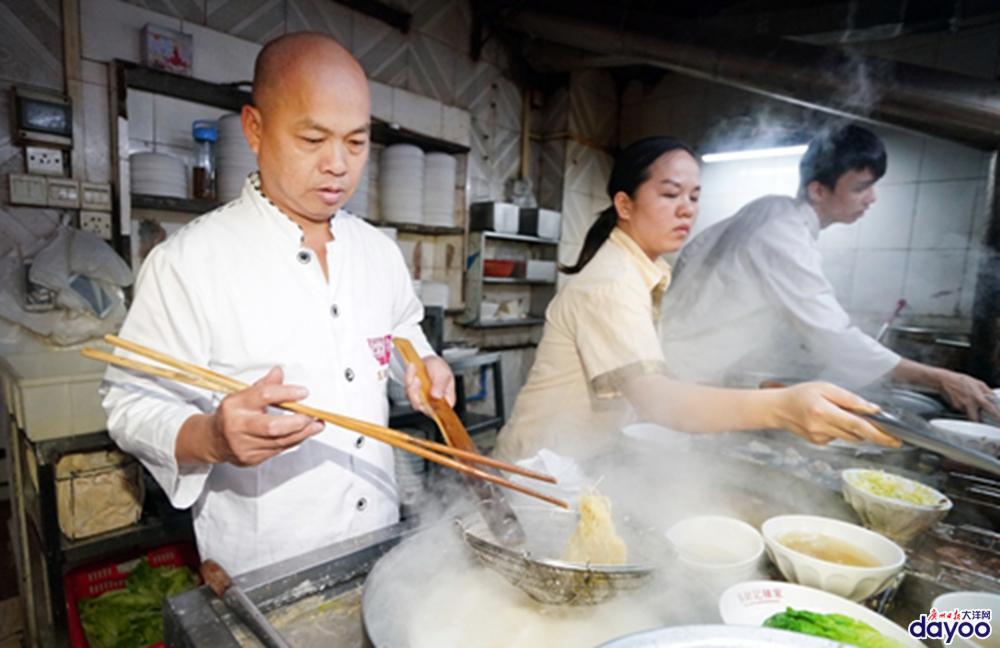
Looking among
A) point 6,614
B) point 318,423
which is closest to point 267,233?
point 318,423

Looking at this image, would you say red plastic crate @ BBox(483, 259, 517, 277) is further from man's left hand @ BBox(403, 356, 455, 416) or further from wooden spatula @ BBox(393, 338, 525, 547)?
wooden spatula @ BBox(393, 338, 525, 547)

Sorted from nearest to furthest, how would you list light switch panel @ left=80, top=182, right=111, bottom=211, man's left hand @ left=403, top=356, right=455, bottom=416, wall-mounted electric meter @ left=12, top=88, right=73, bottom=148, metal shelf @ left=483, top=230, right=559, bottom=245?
1. man's left hand @ left=403, top=356, right=455, bottom=416
2. wall-mounted electric meter @ left=12, top=88, right=73, bottom=148
3. light switch panel @ left=80, top=182, right=111, bottom=211
4. metal shelf @ left=483, top=230, right=559, bottom=245

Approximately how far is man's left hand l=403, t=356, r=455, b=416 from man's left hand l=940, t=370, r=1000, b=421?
2412 millimetres

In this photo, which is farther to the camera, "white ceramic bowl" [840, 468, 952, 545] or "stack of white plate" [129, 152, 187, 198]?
"stack of white plate" [129, 152, 187, 198]

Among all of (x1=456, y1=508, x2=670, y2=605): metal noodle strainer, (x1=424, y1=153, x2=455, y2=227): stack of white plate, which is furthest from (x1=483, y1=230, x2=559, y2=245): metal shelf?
(x1=456, y1=508, x2=670, y2=605): metal noodle strainer

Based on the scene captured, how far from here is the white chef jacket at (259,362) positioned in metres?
1.39

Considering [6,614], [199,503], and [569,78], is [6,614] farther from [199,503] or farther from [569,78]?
[569,78]

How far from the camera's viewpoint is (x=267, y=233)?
1.56 metres

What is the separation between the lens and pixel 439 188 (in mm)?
5223

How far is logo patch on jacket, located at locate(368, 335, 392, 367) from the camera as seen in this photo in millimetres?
1712

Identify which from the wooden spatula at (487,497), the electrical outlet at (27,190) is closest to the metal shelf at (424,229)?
the electrical outlet at (27,190)

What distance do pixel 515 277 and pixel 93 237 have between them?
405 cm

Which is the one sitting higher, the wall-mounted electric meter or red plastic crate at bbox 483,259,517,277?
the wall-mounted electric meter

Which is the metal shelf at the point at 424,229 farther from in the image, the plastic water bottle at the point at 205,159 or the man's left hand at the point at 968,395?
the man's left hand at the point at 968,395
